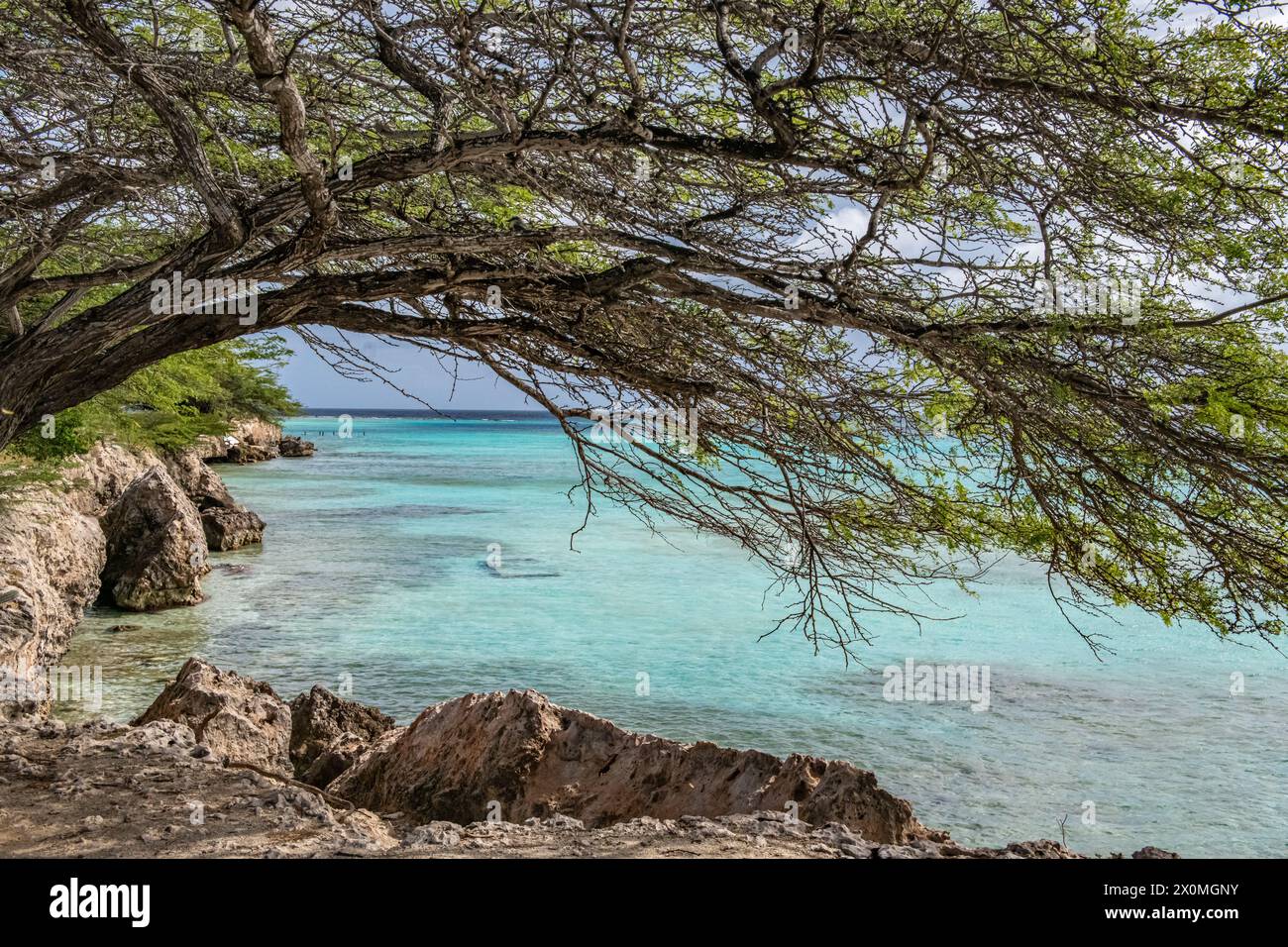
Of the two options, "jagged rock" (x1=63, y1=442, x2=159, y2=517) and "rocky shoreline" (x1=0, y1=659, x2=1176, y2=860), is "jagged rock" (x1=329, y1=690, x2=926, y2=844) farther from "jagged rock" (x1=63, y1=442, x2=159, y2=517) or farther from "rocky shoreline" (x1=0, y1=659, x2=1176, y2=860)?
"jagged rock" (x1=63, y1=442, x2=159, y2=517)

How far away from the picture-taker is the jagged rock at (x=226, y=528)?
20562mm

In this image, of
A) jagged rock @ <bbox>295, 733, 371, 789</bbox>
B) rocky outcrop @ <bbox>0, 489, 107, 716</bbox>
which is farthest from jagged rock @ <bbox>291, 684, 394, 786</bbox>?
rocky outcrop @ <bbox>0, 489, 107, 716</bbox>

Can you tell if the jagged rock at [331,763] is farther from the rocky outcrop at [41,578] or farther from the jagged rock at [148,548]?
the jagged rock at [148,548]

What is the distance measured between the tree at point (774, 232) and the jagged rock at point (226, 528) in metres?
14.8

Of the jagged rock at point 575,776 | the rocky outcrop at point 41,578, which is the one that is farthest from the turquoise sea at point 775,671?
the jagged rock at point 575,776

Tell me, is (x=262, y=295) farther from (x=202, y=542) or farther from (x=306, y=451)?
(x=306, y=451)

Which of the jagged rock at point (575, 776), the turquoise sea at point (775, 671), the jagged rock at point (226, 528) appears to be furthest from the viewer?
the jagged rock at point (226, 528)

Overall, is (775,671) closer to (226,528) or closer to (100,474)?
(100,474)

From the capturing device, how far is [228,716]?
7.21 m

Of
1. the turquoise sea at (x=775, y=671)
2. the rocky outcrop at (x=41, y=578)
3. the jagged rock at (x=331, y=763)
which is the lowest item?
the turquoise sea at (x=775, y=671)

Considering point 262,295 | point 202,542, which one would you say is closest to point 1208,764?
point 262,295

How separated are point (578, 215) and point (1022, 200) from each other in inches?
87.2

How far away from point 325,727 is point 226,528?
46.6 feet

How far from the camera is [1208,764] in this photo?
10.5 metres
